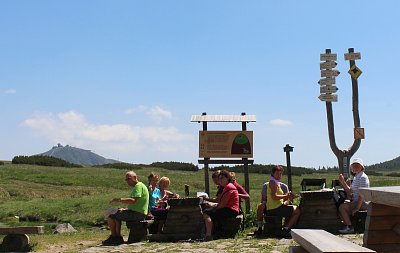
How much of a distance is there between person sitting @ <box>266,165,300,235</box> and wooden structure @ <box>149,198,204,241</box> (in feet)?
4.73

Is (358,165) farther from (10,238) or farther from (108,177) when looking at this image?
(108,177)

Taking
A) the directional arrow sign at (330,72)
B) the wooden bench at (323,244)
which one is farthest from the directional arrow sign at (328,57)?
the wooden bench at (323,244)

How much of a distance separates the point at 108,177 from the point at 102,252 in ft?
79.1

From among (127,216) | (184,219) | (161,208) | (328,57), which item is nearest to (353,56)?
Result: (328,57)

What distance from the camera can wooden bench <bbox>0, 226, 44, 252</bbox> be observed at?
10.6 meters

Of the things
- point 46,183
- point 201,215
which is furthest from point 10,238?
point 46,183

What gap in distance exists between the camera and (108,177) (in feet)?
109

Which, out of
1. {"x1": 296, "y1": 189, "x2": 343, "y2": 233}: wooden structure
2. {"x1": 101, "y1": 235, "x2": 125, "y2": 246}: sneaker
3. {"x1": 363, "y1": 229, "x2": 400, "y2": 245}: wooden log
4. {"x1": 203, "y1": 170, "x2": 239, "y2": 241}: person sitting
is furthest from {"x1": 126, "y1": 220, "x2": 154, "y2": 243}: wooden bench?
{"x1": 363, "y1": 229, "x2": 400, "y2": 245}: wooden log

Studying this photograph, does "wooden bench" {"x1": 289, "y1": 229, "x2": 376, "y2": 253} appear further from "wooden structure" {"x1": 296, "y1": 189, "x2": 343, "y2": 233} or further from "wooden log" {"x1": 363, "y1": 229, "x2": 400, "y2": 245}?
"wooden structure" {"x1": 296, "y1": 189, "x2": 343, "y2": 233}

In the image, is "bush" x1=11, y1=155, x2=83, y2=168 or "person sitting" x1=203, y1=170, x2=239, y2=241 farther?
"bush" x1=11, y1=155, x2=83, y2=168

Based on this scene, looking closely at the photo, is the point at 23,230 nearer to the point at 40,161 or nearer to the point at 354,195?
the point at 354,195

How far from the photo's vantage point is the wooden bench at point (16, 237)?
10594 millimetres

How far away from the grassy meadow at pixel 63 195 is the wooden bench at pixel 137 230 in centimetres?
228

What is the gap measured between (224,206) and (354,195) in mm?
2582
